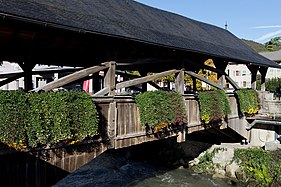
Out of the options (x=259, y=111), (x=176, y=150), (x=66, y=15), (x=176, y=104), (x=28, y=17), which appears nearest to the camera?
(x=28, y=17)

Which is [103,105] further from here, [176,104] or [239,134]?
[239,134]

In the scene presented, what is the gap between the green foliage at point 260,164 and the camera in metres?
10.4

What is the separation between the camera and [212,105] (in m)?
9.18

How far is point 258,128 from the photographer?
12.6 meters

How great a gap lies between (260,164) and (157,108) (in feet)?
20.3

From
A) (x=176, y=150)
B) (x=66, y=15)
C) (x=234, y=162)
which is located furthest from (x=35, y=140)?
(x=176, y=150)

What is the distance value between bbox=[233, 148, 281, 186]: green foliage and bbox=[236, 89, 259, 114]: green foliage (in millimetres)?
1635

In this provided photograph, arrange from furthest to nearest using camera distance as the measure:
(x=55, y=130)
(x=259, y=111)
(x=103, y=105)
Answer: (x=259, y=111)
(x=103, y=105)
(x=55, y=130)

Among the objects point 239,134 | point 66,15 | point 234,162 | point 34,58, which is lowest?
point 234,162

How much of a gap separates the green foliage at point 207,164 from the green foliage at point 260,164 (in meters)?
1.00

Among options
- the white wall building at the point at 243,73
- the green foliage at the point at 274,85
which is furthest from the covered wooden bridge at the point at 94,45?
the white wall building at the point at 243,73

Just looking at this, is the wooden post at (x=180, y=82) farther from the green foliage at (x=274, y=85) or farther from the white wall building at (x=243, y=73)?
the white wall building at (x=243, y=73)

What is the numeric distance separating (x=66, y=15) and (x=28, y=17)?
1.20 metres

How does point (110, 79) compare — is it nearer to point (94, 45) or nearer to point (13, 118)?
point (94, 45)
